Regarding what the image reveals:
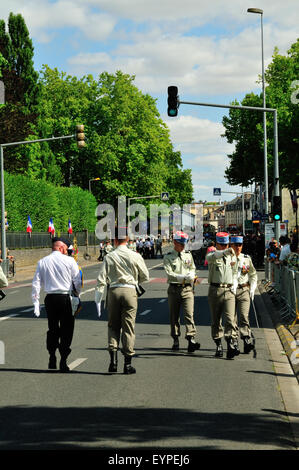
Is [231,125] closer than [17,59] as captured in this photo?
No

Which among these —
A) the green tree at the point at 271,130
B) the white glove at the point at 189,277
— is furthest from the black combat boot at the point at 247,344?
the green tree at the point at 271,130

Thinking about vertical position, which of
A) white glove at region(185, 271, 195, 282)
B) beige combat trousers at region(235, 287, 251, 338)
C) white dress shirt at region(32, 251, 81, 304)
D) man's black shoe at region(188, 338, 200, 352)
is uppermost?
white dress shirt at region(32, 251, 81, 304)

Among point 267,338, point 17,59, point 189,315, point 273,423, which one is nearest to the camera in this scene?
point 273,423

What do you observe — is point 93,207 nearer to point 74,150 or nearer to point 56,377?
point 74,150

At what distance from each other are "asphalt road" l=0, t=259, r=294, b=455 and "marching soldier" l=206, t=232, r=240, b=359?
0.99 ft

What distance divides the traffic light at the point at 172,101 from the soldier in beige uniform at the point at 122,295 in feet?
37.9

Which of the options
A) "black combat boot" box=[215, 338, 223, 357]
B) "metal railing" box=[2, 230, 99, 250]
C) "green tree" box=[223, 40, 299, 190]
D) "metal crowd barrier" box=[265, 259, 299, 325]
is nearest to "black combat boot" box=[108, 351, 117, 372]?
"black combat boot" box=[215, 338, 223, 357]

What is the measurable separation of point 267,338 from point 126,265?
4.57m

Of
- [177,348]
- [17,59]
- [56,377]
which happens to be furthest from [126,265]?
[17,59]

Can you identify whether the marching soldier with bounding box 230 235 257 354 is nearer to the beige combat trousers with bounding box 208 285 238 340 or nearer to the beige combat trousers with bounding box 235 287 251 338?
the beige combat trousers with bounding box 235 287 251 338

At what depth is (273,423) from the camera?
21.3 feet

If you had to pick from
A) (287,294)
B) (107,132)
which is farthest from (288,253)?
(107,132)

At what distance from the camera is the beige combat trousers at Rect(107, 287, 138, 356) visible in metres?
9.05

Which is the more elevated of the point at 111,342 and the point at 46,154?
the point at 46,154
